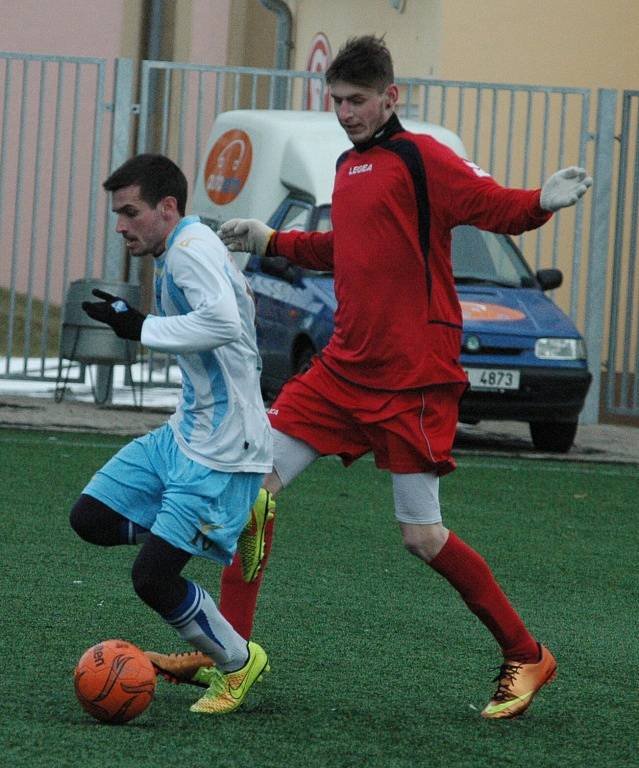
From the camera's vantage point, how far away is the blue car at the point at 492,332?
1225cm

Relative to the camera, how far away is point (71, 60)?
48.0 feet

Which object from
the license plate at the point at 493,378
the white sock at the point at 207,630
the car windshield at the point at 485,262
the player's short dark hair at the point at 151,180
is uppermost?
the car windshield at the point at 485,262

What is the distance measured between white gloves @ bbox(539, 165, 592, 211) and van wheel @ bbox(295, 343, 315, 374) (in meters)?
7.25

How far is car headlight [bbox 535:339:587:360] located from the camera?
40.9 feet

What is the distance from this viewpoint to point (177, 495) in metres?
5.11

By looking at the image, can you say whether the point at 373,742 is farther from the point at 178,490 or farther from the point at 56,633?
the point at 56,633

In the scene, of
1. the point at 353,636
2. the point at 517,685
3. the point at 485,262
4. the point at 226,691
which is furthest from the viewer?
the point at 485,262

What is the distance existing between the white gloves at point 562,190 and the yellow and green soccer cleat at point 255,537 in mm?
1189

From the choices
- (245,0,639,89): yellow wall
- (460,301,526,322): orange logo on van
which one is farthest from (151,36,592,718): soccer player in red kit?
(245,0,639,89): yellow wall

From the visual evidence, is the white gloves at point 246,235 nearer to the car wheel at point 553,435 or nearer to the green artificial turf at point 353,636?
the green artificial turf at point 353,636

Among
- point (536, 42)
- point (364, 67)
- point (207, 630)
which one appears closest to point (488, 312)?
point (536, 42)

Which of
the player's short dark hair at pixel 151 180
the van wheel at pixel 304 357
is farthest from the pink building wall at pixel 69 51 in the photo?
the player's short dark hair at pixel 151 180

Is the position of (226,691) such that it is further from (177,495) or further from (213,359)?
(213,359)

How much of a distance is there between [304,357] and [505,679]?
289 inches
